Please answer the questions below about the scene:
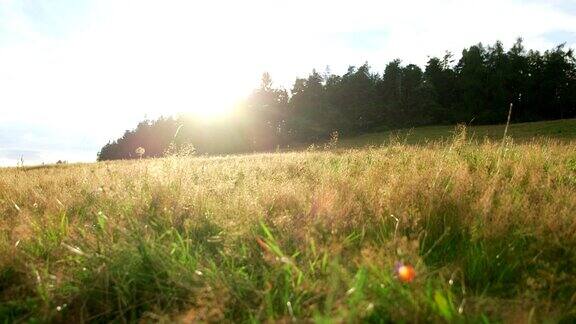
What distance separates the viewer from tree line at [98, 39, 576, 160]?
5769 cm

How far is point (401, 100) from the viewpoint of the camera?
2549 inches

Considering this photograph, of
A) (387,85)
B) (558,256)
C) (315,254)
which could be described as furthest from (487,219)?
(387,85)

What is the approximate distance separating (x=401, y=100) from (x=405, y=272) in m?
66.2

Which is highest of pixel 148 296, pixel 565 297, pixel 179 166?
pixel 179 166

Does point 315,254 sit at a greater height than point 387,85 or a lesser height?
lesser

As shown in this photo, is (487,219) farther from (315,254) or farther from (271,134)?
Result: (271,134)

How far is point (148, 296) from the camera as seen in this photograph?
7.25ft

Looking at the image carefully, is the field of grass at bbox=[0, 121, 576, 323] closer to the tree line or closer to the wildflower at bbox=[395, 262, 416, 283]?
the wildflower at bbox=[395, 262, 416, 283]

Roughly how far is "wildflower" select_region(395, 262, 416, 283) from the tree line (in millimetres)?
53990

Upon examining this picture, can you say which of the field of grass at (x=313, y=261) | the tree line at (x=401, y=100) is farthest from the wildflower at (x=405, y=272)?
the tree line at (x=401, y=100)

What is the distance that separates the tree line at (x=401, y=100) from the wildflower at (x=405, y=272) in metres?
54.0

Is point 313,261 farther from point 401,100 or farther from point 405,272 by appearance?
point 401,100

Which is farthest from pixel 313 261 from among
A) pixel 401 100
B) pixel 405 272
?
pixel 401 100

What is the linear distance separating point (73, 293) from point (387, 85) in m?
68.9
